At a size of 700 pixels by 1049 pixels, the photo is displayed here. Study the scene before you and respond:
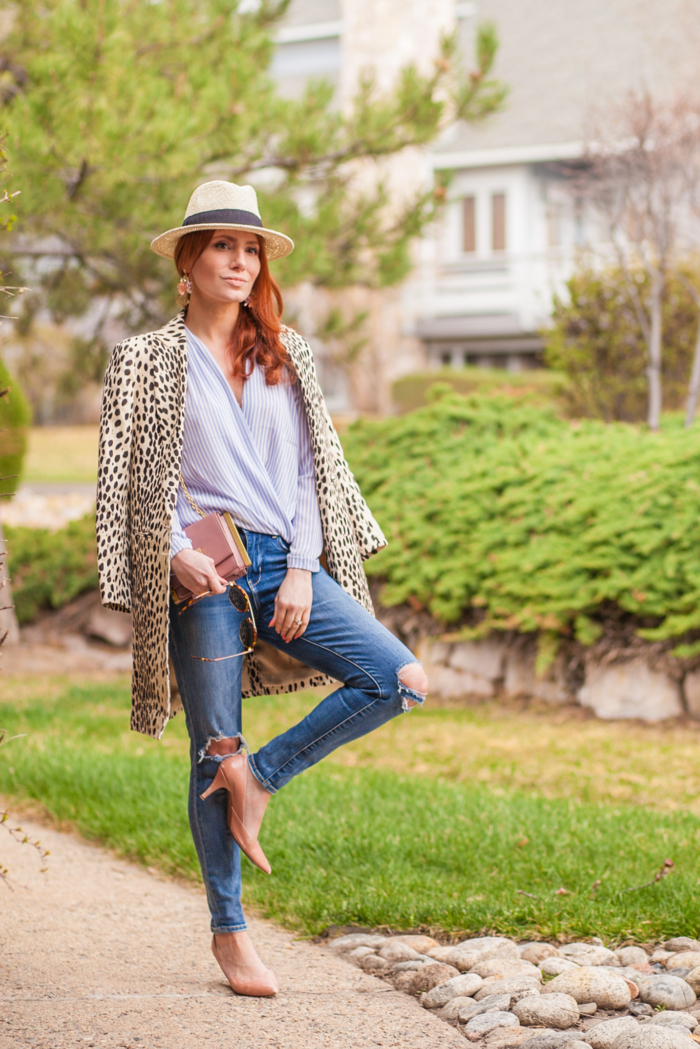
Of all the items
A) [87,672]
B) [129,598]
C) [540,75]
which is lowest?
[87,672]

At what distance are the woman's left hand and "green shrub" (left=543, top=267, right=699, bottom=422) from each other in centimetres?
775

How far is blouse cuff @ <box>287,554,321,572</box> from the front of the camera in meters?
3.02

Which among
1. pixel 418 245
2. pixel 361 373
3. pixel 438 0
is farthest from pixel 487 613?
pixel 438 0

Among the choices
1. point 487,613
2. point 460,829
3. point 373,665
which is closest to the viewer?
point 373,665

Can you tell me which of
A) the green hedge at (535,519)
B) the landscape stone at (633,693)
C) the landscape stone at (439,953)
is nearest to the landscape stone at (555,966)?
the landscape stone at (439,953)

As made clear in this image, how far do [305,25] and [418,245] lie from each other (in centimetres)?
611

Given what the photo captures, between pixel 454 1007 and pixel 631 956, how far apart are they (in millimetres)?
621

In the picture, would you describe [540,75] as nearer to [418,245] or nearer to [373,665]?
[418,245]

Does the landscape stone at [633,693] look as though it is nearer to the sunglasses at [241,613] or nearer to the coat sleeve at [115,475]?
the sunglasses at [241,613]

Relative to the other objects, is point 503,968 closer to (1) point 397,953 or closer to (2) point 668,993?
(1) point 397,953

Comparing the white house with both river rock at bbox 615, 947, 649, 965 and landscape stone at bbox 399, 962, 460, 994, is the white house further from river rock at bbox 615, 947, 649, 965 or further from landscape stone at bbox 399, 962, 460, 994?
landscape stone at bbox 399, 962, 460, 994

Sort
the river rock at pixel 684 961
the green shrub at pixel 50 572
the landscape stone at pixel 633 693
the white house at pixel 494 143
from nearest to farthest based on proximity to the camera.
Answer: the river rock at pixel 684 961 → the landscape stone at pixel 633 693 → the green shrub at pixel 50 572 → the white house at pixel 494 143

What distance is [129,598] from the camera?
3.06 meters

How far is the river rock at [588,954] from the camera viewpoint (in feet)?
10.9
